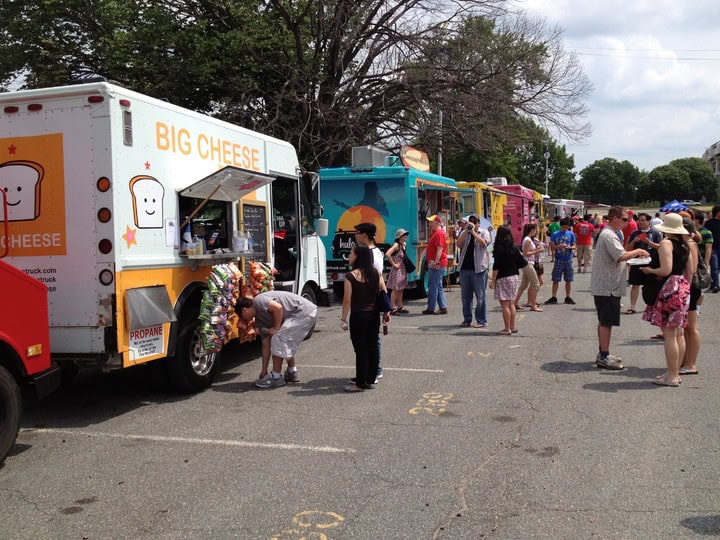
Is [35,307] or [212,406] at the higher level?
[35,307]

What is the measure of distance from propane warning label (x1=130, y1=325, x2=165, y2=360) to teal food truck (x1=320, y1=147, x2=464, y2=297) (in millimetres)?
7834

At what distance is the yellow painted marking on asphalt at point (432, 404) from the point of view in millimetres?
6258

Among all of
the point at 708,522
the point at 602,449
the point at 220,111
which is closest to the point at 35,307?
the point at 602,449

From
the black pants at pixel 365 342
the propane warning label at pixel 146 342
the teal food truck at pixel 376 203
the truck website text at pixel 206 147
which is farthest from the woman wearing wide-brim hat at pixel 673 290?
the teal food truck at pixel 376 203

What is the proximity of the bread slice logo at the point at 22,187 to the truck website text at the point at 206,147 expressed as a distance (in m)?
1.12

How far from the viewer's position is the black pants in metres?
7.04

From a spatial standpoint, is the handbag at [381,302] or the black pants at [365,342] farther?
the handbag at [381,302]

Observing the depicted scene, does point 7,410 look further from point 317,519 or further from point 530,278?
point 530,278

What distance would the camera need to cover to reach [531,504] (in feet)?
13.7

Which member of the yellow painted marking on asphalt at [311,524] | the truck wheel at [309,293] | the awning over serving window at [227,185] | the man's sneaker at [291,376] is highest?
the awning over serving window at [227,185]

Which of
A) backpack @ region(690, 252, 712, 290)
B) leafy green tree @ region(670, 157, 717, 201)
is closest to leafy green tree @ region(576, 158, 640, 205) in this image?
leafy green tree @ region(670, 157, 717, 201)

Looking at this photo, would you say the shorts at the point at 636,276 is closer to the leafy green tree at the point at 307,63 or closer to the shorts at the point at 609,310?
the shorts at the point at 609,310

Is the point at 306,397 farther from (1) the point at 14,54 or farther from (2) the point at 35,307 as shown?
(1) the point at 14,54

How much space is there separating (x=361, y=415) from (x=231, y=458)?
1.47m
